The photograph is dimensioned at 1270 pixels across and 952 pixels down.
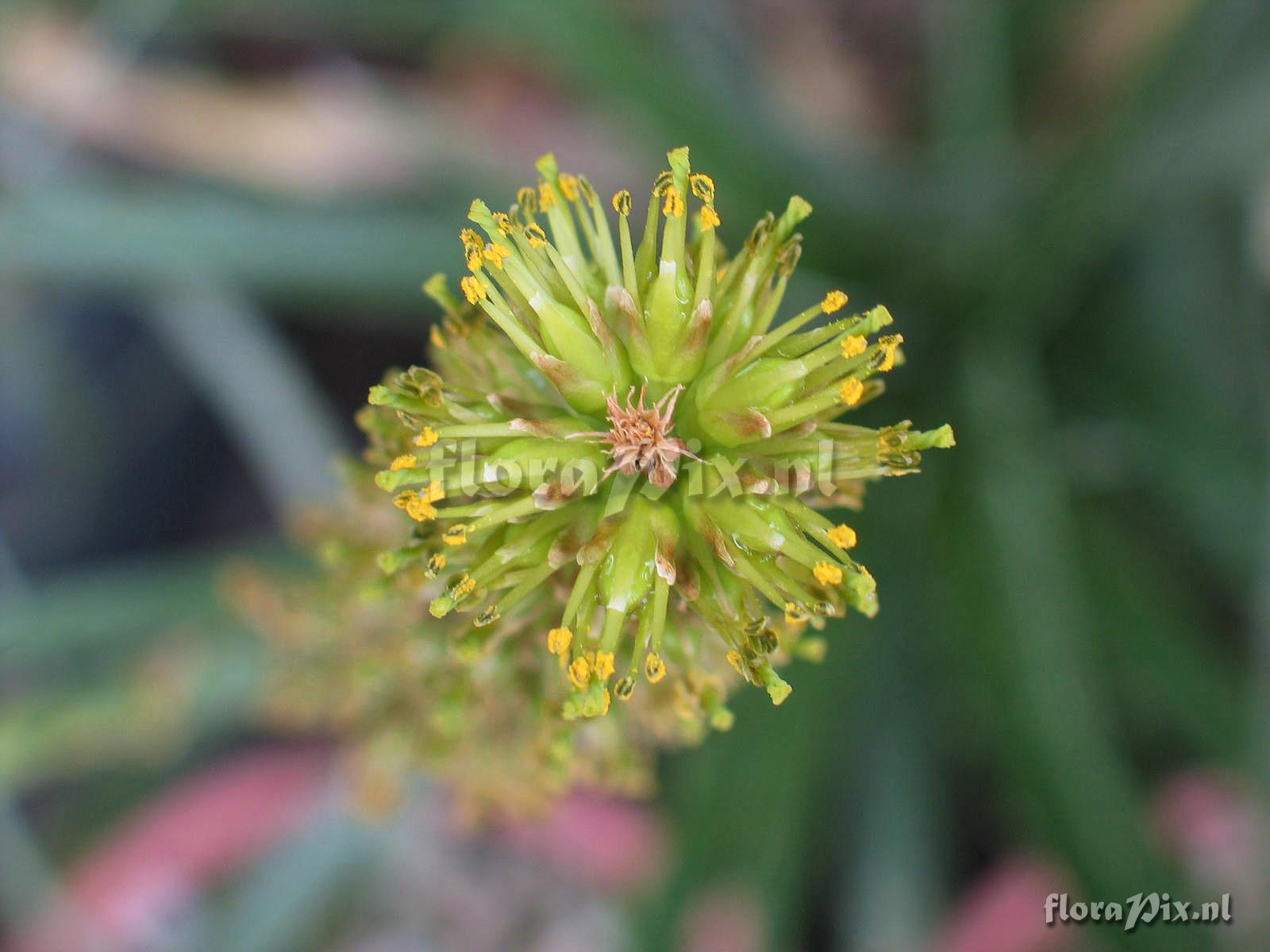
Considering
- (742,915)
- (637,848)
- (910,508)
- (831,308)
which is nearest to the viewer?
(831,308)

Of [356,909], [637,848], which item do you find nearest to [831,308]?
[637,848]

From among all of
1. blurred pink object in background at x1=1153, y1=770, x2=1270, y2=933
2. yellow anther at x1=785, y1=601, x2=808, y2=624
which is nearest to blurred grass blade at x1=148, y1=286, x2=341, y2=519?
yellow anther at x1=785, y1=601, x2=808, y2=624

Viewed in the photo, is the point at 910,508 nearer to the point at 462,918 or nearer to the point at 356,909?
the point at 462,918

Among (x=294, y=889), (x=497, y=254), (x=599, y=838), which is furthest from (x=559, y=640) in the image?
(x=294, y=889)

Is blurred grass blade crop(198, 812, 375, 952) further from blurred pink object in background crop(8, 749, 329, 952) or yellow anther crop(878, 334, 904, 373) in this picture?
yellow anther crop(878, 334, 904, 373)

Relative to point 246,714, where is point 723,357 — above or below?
above

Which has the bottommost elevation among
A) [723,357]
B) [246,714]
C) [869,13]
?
[246,714]

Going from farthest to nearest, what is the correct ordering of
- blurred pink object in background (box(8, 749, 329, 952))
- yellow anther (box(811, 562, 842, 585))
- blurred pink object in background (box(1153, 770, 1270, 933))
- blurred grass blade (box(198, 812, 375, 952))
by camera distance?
blurred pink object in background (box(8, 749, 329, 952)), blurred grass blade (box(198, 812, 375, 952)), blurred pink object in background (box(1153, 770, 1270, 933)), yellow anther (box(811, 562, 842, 585))
